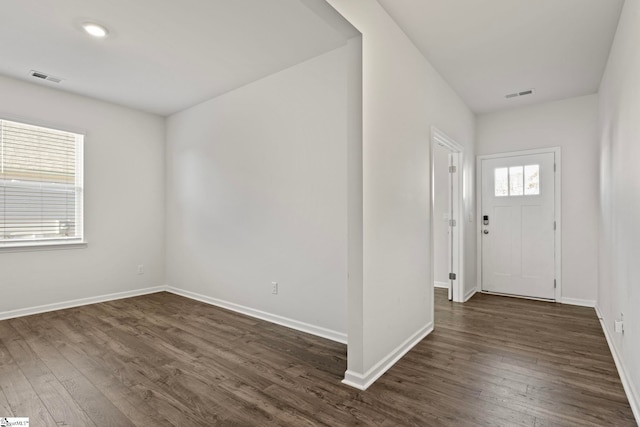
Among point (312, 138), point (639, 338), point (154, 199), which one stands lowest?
point (639, 338)

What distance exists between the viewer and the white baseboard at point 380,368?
2256 millimetres

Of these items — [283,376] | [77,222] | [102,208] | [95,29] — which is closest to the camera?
[283,376]

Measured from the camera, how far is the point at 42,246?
4031 mm

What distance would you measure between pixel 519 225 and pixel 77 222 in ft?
19.7

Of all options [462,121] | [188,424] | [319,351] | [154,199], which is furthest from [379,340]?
[154,199]

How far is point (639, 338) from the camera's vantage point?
1.90 metres

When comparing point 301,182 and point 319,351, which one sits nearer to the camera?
point 319,351

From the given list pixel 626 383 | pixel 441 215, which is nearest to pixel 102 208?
pixel 441 215

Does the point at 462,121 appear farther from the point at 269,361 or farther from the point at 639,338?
the point at 269,361

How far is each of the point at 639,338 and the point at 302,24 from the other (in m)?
3.11

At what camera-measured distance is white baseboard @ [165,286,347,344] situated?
10.4 feet

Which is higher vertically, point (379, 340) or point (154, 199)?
point (154, 199)

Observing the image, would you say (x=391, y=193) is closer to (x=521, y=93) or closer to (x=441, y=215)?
(x=521, y=93)

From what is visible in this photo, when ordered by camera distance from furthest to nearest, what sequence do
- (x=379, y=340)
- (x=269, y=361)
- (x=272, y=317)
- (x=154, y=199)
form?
(x=154, y=199) → (x=272, y=317) → (x=269, y=361) → (x=379, y=340)
